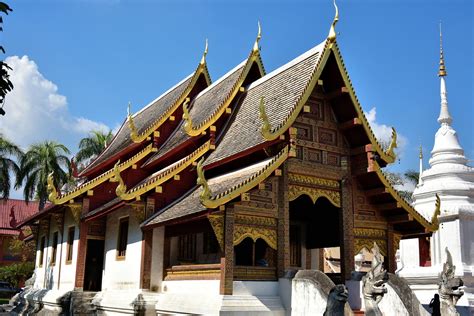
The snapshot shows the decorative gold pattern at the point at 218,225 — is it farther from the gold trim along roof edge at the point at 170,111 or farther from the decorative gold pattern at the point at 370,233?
the gold trim along roof edge at the point at 170,111

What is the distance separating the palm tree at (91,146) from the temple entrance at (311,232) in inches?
959

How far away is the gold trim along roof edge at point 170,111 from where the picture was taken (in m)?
15.2

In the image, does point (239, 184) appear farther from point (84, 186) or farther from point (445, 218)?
point (445, 218)

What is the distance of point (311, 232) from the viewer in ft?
47.5

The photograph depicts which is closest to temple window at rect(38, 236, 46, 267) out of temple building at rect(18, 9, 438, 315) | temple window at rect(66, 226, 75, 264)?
temple window at rect(66, 226, 75, 264)

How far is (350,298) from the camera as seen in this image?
11617 mm

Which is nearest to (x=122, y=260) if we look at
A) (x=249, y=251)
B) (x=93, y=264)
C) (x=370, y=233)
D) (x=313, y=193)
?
(x=249, y=251)

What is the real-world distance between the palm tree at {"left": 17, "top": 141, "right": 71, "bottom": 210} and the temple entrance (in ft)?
81.3

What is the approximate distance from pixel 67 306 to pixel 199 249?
4.45m

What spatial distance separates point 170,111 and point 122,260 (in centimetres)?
463

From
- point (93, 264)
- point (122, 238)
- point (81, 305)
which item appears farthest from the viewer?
point (93, 264)

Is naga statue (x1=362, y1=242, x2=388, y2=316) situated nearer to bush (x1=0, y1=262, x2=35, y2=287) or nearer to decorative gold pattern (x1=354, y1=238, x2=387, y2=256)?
decorative gold pattern (x1=354, y1=238, x2=387, y2=256)

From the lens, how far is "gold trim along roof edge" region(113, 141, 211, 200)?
12.3 meters

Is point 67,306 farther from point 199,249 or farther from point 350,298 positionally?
point 350,298
